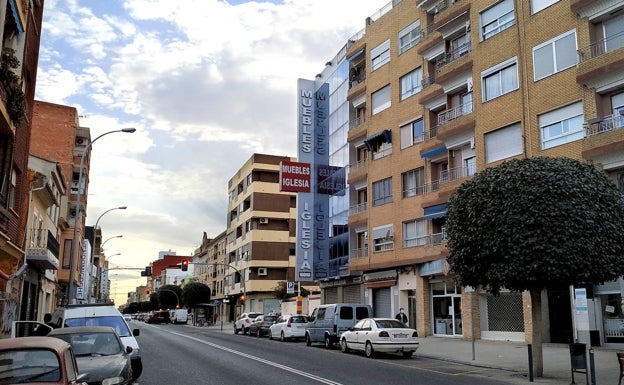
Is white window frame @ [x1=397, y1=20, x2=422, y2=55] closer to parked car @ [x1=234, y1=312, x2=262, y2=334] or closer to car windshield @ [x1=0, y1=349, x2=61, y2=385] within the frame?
parked car @ [x1=234, y1=312, x2=262, y2=334]

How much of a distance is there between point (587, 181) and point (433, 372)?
6.58 m

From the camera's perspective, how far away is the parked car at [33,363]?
636 centimetres

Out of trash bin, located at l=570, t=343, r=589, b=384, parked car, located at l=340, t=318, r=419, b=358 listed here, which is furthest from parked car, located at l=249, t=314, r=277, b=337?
trash bin, located at l=570, t=343, r=589, b=384

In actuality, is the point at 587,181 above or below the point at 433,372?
above

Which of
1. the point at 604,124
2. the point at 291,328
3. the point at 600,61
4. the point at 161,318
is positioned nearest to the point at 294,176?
the point at 291,328

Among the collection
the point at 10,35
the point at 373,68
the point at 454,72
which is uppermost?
the point at 373,68

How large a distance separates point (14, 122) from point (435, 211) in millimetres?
21412

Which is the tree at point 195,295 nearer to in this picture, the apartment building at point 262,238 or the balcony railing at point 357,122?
the apartment building at point 262,238

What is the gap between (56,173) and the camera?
101 feet

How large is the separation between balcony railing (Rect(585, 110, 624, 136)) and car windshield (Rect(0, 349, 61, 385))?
68.5 feet

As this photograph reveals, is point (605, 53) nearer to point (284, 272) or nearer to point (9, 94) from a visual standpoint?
point (9, 94)

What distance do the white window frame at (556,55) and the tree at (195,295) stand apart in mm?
71345


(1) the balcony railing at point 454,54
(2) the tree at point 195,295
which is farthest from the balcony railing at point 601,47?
(2) the tree at point 195,295

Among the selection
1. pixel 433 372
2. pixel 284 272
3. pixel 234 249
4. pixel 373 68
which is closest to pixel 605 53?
pixel 433 372
